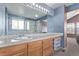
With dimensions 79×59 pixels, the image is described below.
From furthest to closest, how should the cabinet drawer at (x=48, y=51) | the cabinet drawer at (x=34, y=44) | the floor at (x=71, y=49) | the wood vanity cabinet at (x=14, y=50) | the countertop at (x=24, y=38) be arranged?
the cabinet drawer at (x=48, y=51), the floor at (x=71, y=49), the cabinet drawer at (x=34, y=44), the countertop at (x=24, y=38), the wood vanity cabinet at (x=14, y=50)

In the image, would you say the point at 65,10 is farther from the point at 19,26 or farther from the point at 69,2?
the point at 19,26

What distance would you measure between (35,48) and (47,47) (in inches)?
10.8

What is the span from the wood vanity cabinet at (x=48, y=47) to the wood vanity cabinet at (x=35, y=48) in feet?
0.34

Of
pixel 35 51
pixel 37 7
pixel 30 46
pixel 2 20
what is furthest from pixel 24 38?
pixel 37 7

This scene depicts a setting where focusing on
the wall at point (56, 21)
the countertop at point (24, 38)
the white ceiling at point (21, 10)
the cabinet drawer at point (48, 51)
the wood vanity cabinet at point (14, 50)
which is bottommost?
the cabinet drawer at point (48, 51)

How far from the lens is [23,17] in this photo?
1836 mm

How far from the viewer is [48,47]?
6.81ft

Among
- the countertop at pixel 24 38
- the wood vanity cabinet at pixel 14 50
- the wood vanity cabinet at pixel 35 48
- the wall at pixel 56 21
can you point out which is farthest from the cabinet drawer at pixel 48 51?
the wood vanity cabinet at pixel 14 50

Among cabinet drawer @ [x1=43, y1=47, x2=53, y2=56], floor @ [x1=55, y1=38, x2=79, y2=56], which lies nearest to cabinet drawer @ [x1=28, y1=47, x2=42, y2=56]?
cabinet drawer @ [x1=43, y1=47, x2=53, y2=56]

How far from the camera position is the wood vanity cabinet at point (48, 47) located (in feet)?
6.61

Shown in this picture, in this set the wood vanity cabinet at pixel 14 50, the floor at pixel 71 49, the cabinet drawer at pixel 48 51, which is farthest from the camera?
the cabinet drawer at pixel 48 51

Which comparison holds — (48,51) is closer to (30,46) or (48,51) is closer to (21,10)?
(30,46)

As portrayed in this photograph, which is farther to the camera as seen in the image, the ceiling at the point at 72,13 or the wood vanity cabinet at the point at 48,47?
the wood vanity cabinet at the point at 48,47

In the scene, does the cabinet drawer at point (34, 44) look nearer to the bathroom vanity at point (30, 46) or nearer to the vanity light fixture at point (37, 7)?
the bathroom vanity at point (30, 46)
